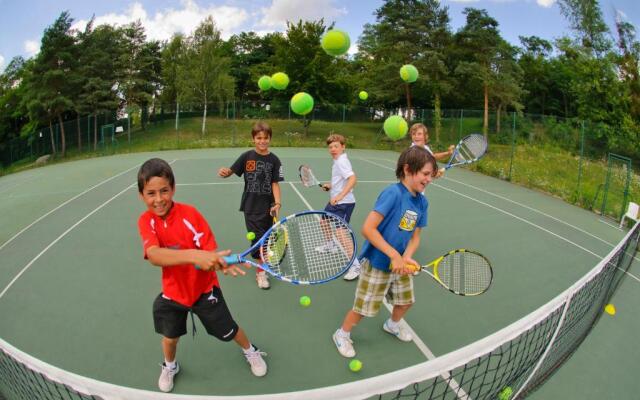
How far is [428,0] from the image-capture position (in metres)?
27.1

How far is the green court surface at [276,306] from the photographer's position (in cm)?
325

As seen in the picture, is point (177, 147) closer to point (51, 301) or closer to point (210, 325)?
point (51, 301)

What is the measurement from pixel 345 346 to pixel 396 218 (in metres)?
1.22

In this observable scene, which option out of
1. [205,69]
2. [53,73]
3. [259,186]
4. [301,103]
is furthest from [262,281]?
[53,73]

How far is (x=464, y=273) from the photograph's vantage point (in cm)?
328

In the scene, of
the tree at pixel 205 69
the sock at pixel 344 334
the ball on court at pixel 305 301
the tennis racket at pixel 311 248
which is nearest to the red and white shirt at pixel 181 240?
the tennis racket at pixel 311 248

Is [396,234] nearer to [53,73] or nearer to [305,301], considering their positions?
[305,301]

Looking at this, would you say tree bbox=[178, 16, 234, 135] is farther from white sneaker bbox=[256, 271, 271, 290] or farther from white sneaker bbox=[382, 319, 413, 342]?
white sneaker bbox=[382, 319, 413, 342]

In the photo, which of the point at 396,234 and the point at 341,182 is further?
the point at 341,182

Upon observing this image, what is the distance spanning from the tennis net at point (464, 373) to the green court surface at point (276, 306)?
0.93 ft

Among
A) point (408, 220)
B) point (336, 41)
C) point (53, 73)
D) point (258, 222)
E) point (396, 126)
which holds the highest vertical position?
point (53, 73)

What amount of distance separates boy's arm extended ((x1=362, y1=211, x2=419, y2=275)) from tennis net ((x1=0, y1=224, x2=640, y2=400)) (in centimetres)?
66

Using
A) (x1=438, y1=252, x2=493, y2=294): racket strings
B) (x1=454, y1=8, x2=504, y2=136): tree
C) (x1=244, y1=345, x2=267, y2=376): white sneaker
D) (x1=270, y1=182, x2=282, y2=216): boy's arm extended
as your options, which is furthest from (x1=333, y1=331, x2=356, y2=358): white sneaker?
(x1=454, y1=8, x2=504, y2=136): tree

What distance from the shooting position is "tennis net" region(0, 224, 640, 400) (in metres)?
1.47
